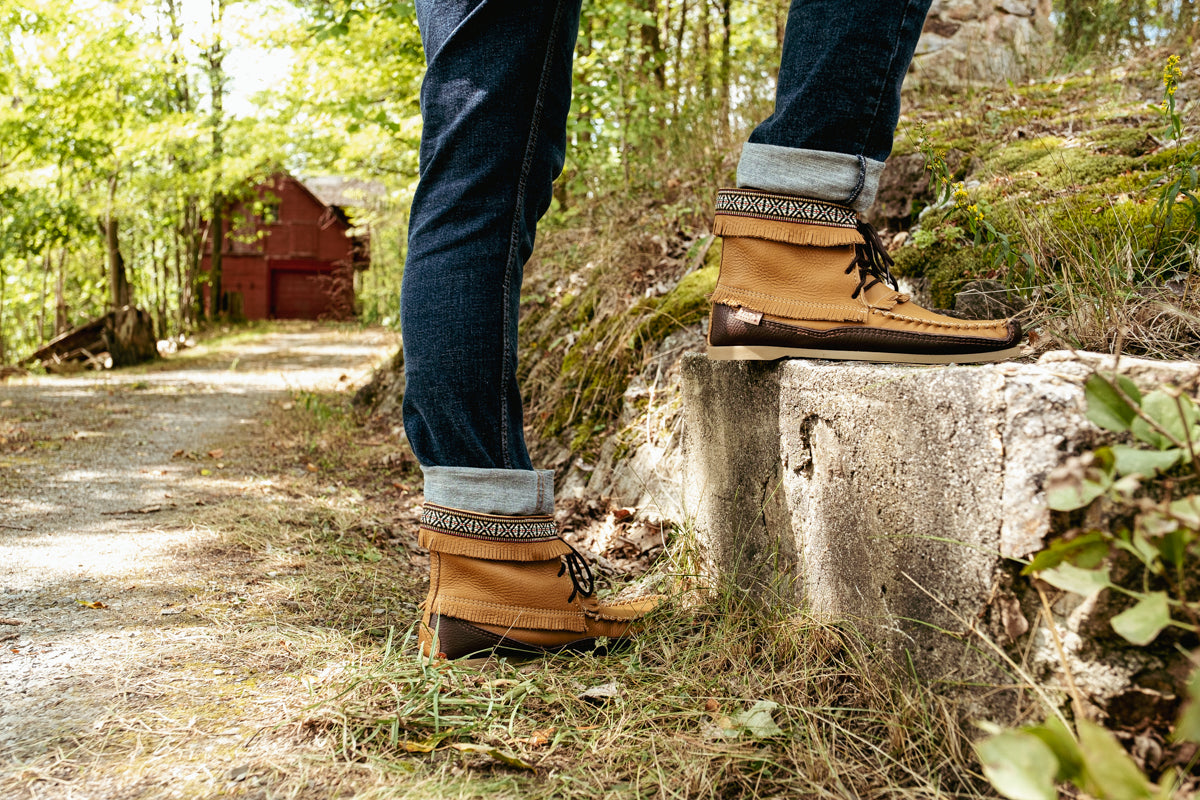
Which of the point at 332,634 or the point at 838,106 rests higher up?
the point at 838,106

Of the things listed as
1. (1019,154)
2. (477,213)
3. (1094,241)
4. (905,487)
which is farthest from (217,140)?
(905,487)

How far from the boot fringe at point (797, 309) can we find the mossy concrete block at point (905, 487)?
0.09 metres

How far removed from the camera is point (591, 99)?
550cm

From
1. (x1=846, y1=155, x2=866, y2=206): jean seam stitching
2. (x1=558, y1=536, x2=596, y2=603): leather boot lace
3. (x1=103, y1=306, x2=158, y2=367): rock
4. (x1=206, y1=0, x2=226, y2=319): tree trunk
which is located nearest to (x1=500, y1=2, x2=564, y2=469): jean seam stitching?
(x1=558, y1=536, x2=596, y2=603): leather boot lace

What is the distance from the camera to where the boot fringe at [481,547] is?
142 centimetres

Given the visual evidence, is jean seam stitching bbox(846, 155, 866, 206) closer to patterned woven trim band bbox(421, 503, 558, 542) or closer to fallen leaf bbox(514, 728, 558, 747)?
patterned woven trim band bbox(421, 503, 558, 542)

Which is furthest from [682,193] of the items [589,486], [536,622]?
[536,622]

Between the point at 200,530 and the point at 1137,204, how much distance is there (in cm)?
275

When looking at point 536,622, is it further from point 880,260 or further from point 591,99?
point 591,99

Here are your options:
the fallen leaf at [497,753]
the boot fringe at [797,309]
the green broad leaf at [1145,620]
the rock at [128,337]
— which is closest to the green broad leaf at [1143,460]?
the green broad leaf at [1145,620]

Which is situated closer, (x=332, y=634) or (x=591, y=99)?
(x=332, y=634)

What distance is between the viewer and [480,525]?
4.63 feet

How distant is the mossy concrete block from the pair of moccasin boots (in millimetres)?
93

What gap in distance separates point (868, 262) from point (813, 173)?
0.22 m
